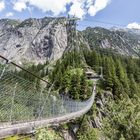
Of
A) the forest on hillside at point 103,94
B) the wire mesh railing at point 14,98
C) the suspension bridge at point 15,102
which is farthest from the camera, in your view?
the forest on hillside at point 103,94

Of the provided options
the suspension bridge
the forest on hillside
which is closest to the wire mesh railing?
the suspension bridge

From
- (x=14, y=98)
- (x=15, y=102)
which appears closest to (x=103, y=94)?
(x=15, y=102)

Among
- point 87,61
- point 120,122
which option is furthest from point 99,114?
point 87,61

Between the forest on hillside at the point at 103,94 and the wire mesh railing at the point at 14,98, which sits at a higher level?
the wire mesh railing at the point at 14,98

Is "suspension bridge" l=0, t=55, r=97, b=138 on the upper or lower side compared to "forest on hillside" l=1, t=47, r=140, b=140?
upper

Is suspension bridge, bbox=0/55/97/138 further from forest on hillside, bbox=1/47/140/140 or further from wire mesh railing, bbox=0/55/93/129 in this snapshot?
forest on hillside, bbox=1/47/140/140

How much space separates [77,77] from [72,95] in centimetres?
481

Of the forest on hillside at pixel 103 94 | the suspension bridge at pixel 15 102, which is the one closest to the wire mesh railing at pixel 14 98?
the suspension bridge at pixel 15 102

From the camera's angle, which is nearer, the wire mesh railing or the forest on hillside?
the wire mesh railing

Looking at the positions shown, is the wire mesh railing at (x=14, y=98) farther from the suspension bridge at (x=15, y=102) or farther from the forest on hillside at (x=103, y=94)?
the forest on hillside at (x=103, y=94)

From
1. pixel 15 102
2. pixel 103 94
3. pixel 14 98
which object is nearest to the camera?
pixel 14 98

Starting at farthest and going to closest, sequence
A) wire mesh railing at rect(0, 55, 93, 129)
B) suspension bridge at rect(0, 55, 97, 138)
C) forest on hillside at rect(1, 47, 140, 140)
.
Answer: forest on hillside at rect(1, 47, 140, 140), wire mesh railing at rect(0, 55, 93, 129), suspension bridge at rect(0, 55, 97, 138)

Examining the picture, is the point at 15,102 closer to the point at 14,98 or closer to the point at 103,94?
the point at 14,98

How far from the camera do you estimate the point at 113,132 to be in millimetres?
25250
